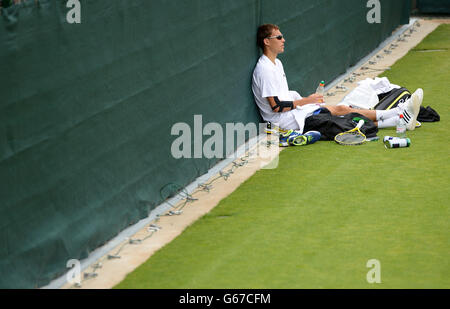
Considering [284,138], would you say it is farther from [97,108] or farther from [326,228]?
[97,108]

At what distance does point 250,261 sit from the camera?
5.52 metres

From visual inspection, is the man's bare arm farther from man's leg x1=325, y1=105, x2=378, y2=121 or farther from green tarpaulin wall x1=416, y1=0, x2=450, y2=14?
green tarpaulin wall x1=416, y1=0, x2=450, y2=14

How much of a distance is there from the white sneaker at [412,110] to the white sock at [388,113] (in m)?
0.12

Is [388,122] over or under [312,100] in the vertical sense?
under

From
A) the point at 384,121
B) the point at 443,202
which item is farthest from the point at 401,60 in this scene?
the point at 443,202

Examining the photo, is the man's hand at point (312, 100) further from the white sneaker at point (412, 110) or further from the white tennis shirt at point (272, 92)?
the white sneaker at point (412, 110)

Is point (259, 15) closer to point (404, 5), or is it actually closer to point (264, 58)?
point (264, 58)

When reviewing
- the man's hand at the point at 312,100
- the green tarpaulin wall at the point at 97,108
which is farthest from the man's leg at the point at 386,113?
the green tarpaulin wall at the point at 97,108

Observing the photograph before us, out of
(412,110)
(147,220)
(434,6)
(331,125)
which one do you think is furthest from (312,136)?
(434,6)

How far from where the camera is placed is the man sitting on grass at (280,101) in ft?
28.1

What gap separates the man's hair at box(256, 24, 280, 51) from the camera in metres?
8.69

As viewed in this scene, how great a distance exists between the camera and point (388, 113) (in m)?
8.98

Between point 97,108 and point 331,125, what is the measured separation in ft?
12.0

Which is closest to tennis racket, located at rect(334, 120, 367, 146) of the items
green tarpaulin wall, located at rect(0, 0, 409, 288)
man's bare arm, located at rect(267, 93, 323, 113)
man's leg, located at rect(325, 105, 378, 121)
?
man's leg, located at rect(325, 105, 378, 121)
